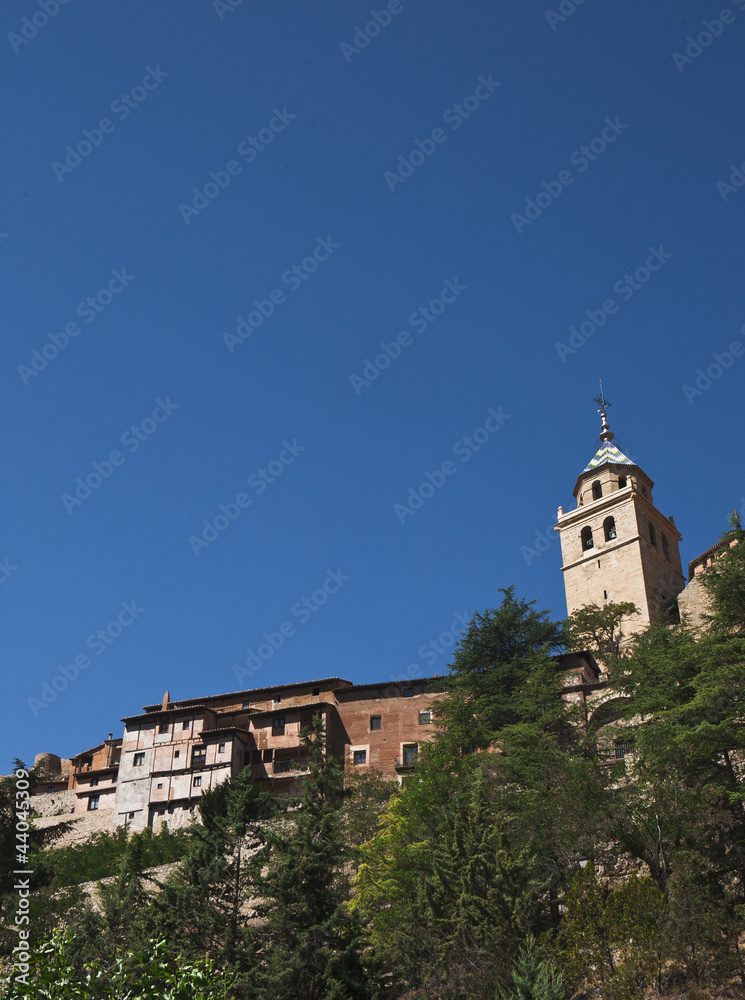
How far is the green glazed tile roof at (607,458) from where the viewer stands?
236ft

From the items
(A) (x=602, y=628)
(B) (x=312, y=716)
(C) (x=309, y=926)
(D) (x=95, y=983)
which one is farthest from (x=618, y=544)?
(D) (x=95, y=983)

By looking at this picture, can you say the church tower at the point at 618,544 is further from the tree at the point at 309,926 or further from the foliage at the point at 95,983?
the foliage at the point at 95,983

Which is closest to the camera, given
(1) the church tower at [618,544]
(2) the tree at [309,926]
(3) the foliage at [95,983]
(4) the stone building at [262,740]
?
(3) the foliage at [95,983]

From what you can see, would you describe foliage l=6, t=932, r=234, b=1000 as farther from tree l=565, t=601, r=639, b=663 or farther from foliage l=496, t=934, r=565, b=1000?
A: tree l=565, t=601, r=639, b=663

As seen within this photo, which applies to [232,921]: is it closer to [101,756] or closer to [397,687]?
[397,687]

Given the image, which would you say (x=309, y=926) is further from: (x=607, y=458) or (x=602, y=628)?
(x=607, y=458)

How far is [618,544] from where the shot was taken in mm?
66500

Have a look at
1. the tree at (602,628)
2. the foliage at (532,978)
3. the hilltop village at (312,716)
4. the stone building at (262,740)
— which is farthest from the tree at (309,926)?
the tree at (602,628)

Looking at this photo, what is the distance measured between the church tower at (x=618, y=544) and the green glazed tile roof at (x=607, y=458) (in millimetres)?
70

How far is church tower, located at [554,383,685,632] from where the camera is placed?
64688 millimetres

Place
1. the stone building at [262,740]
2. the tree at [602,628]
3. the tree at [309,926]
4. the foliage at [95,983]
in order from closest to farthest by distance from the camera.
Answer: the foliage at [95,983]
the tree at [309,926]
the stone building at [262,740]
the tree at [602,628]

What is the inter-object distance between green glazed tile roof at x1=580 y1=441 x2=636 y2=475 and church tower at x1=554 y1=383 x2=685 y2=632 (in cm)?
7

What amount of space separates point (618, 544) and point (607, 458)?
8.78 m

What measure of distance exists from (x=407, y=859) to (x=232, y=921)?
7.41 meters
